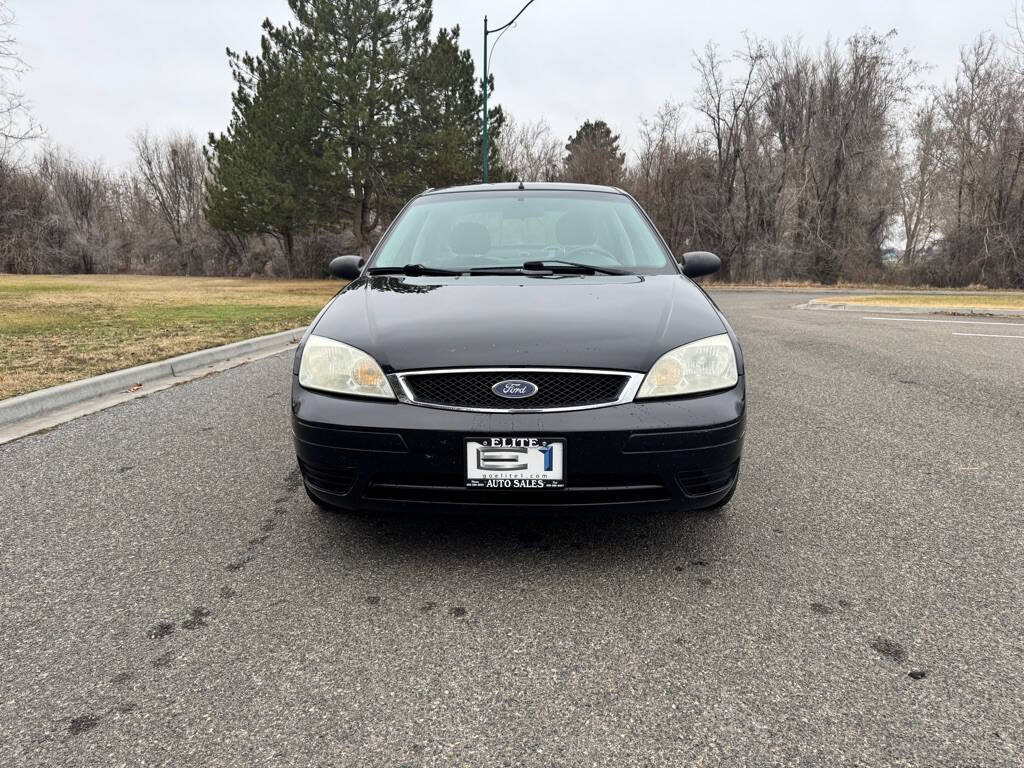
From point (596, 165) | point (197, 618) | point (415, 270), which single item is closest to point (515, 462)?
point (197, 618)

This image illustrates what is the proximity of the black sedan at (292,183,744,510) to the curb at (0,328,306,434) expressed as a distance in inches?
126

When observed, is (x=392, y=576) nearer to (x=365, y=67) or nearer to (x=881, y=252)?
(x=365, y=67)

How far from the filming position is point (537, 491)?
88.7 inches

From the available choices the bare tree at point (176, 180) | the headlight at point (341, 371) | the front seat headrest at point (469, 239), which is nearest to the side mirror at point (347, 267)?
the front seat headrest at point (469, 239)

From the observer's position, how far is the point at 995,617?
7.06 feet

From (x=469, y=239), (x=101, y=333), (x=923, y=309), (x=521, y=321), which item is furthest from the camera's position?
(x=923, y=309)

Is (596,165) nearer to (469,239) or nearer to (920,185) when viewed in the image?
(920,185)

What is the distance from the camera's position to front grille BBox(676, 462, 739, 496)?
2.32 meters

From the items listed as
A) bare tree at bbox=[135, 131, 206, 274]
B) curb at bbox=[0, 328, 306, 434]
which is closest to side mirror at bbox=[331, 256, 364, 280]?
curb at bbox=[0, 328, 306, 434]

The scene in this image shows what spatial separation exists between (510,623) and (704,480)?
84 cm

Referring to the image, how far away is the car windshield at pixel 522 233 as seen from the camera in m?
3.50

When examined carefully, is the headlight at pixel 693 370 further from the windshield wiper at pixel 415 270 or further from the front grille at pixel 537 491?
the windshield wiper at pixel 415 270

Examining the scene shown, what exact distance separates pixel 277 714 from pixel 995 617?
7.24 ft

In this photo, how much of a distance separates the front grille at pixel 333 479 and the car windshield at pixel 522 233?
4.49 ft
